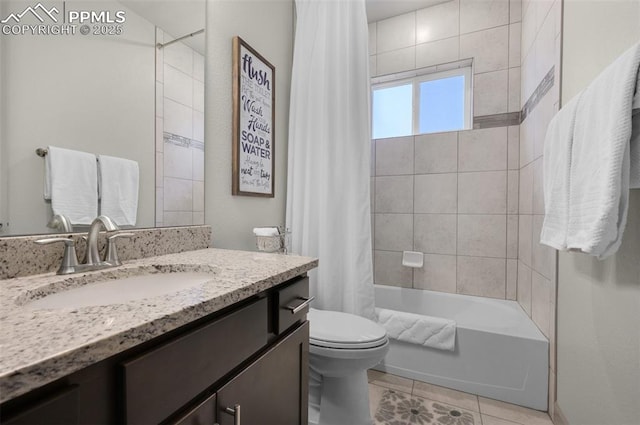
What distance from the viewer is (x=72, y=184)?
827mm

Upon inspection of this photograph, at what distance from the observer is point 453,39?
91.4 inches

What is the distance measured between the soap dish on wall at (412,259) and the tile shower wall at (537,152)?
683 millimetres

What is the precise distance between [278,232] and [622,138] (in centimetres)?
135

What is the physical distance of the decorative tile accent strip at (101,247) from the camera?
0.69 m

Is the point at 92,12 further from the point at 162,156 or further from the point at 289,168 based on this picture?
the point at 289,168

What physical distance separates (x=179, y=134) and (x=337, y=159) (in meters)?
0.84

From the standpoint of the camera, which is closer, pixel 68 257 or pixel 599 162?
pixel 68 257

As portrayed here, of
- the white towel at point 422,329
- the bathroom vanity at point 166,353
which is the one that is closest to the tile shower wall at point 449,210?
the white towel at point 422,329

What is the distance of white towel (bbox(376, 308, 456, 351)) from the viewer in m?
1.68

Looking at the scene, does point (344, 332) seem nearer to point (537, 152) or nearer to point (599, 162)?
point (599, 162)

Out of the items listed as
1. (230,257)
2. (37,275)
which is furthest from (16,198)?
(230,257)

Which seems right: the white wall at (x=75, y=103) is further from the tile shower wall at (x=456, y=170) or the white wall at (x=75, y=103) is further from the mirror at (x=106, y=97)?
the tile shower wall at (x=456, y=170)

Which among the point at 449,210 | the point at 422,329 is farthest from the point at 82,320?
the point at 449,210

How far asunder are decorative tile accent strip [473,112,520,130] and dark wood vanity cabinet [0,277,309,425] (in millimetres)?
2050
